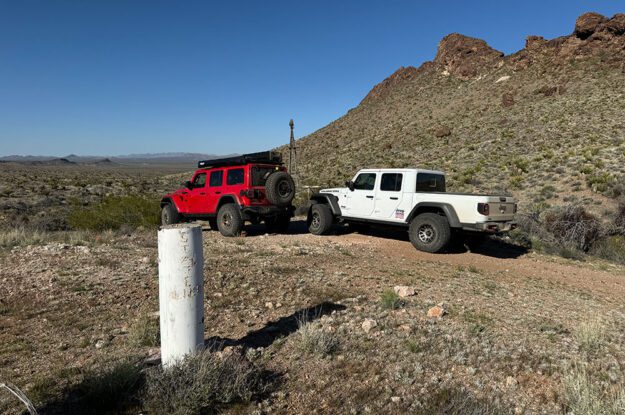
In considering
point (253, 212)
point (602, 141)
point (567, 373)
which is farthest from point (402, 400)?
point (602, 141)

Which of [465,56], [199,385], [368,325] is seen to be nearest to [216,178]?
[368,325]

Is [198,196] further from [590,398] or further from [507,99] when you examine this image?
[507,99]

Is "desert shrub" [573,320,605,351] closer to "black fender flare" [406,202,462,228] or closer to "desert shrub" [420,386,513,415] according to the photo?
"desert shrub" [420,386,513,415]

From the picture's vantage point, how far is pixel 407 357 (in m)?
3.89

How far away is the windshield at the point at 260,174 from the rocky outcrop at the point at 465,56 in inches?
1899

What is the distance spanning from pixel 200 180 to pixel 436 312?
28.5 feet

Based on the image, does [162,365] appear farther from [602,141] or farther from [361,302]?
[602,141]

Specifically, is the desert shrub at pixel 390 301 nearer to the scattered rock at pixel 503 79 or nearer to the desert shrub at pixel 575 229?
the desert shrub at pixel 575 229

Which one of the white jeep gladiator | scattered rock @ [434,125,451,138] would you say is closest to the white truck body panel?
the white jeep gladiator

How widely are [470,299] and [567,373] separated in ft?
7.49

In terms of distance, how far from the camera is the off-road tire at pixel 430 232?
Answer: 8.95 metres

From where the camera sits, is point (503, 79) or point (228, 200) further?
point (503, 79)

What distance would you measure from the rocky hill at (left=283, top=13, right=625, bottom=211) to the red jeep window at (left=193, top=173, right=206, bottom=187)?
12835 millimetres

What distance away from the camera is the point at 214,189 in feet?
36.9
